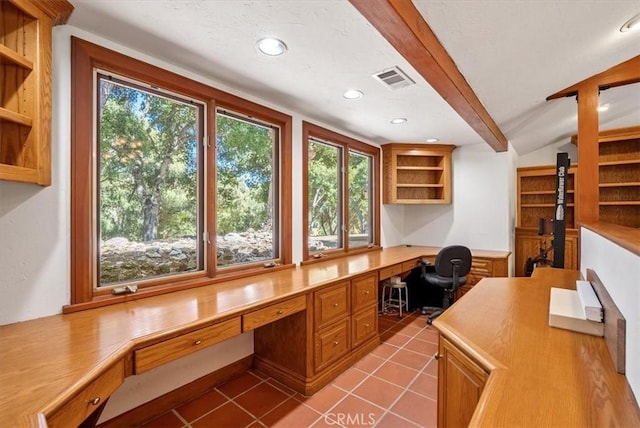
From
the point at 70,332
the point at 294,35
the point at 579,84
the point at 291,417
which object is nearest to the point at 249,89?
the point at 294,35

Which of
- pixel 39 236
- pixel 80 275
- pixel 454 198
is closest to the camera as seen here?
pixel 39 236

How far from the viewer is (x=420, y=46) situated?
162cm

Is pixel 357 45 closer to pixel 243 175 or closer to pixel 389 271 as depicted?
pixel 243 175

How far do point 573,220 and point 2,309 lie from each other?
21.2 ft

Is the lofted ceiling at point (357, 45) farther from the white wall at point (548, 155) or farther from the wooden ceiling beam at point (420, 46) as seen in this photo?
the white wall at point (548, 155)

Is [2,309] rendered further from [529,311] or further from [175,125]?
[529,311]

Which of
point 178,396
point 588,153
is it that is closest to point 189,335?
point 178,396

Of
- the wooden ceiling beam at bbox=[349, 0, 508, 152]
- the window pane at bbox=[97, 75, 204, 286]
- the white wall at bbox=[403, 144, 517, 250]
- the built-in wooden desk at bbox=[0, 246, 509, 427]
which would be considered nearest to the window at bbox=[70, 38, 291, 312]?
the window pane at bbox=[97, 75, 204, 286]

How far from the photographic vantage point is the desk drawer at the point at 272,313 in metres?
1.74

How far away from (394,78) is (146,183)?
6.13 feet

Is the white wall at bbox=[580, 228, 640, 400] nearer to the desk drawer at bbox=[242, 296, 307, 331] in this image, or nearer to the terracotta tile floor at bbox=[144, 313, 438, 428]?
the terracotta tile floor at bbox=[144, 313, 438, 428]

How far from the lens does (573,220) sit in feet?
15.7

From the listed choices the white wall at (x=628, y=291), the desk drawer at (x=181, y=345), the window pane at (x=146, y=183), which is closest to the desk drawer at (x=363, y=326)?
the desk drawer at (x=181, y=345)

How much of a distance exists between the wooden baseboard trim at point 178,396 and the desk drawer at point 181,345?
773 mm
